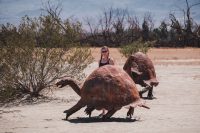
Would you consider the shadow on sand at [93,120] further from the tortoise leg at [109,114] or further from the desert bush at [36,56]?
the desert bush at [36,56]

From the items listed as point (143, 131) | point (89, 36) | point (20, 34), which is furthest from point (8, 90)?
point (89, 36)

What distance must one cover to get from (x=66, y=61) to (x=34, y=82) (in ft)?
4.28

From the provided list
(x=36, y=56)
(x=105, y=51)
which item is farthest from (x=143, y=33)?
(x=105, y=51)

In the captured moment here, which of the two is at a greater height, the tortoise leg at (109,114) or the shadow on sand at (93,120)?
the tortoise leg at (109,114)

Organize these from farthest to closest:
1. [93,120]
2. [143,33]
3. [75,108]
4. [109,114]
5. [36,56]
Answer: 1. [143,33]
2. [36,56]
3. [93,120]
4. [75,108]
5. [109,114]

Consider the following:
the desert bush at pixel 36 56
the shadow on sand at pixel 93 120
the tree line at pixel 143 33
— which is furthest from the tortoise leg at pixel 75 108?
the tree line at pixel 143 33

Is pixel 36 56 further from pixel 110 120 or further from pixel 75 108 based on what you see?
pixel 110 120

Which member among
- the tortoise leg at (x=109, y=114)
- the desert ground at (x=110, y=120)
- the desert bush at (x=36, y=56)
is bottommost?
the desert ground at (x=110, y=120)

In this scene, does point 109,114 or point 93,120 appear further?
point 93,120

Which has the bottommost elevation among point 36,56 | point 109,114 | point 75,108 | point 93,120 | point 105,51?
point 93,120

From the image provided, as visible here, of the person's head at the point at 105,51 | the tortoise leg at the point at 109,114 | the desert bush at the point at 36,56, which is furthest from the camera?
the desert bush at the point at 36,56

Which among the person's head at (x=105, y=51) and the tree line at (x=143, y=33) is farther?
the tree line at (x=143, y=33)

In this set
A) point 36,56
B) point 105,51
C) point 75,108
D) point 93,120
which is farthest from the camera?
point 36,56

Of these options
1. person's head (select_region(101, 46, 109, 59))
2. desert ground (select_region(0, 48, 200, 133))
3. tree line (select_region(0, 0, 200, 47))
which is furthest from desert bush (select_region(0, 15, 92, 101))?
tree line (select_region(0, 0, 200, 47))
